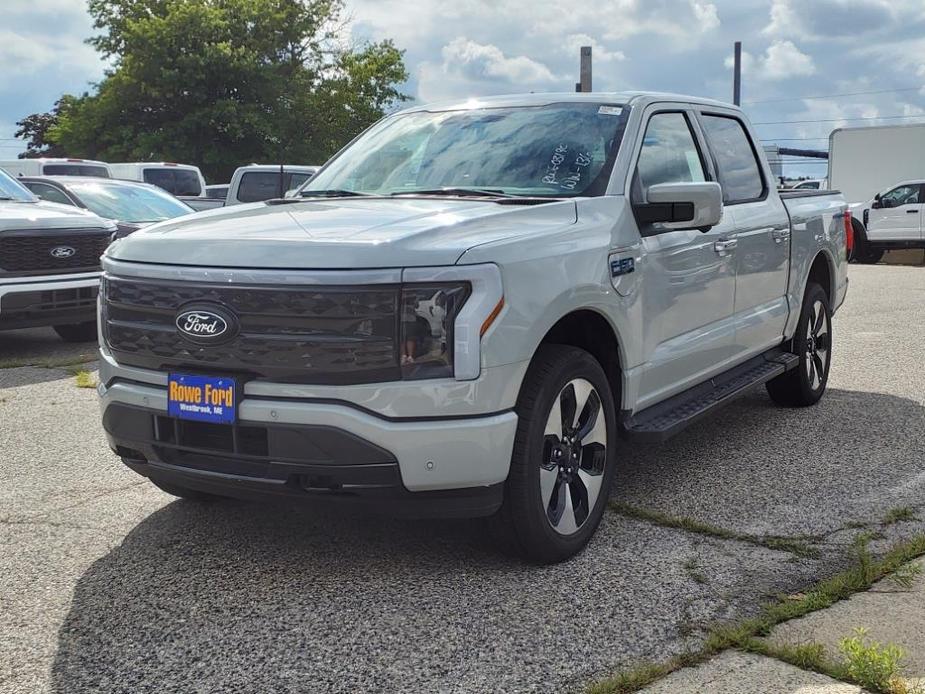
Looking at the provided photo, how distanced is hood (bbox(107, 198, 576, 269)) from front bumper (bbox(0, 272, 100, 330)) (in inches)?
192

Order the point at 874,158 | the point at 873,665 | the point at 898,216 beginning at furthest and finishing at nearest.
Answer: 1. the point at 874,158
2. the point at 898,216
3. the point at 873,665

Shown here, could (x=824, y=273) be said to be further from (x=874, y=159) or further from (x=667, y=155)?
(x=874, y=159)

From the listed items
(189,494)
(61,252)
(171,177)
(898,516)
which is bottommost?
(898,516)

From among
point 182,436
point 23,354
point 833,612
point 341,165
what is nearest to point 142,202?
point 23,354

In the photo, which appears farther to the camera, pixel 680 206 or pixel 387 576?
pixel 680 206

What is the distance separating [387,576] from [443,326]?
3.30 ft

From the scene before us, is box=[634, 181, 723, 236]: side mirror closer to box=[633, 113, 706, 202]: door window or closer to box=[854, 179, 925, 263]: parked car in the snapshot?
box=[633, 113, 706, 202]: door window

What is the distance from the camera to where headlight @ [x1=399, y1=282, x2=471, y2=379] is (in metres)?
3.39

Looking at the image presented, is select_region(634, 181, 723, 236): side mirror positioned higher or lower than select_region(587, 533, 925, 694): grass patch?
higher

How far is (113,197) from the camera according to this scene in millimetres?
11719

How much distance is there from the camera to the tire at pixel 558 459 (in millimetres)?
3637

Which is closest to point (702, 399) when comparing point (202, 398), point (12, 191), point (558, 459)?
point (558, 459)

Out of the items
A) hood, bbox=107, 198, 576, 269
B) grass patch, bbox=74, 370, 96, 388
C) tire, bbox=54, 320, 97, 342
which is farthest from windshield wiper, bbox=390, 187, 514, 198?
tire, bbox=54, 320, 97, 342

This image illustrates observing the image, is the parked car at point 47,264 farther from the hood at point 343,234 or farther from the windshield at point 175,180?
the windshield at point 175,180
